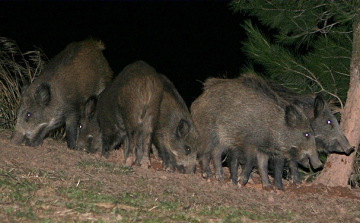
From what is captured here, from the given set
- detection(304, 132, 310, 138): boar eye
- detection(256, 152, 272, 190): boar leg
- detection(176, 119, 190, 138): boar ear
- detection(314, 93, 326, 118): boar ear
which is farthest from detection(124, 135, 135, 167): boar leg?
detection(314, 93, 326, 118): boar ear

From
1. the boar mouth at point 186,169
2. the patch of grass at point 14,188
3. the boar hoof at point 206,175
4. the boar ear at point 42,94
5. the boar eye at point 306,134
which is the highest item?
the patch of grass at point 14,188

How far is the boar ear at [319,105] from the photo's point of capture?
6672mm

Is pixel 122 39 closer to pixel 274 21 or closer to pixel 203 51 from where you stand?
pixel 203 51

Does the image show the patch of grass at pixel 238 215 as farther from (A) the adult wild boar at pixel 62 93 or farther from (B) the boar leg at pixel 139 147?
(A) the adult wild boar at pixel 62 93

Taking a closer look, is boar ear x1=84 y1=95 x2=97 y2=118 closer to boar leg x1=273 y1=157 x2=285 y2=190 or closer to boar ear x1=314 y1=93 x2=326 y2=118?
boar leg x1=273 y1=157 x2=285 y2=190

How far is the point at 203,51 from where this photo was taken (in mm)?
35844

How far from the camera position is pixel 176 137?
6.74 meters

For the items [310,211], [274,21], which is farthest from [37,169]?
[274,21]

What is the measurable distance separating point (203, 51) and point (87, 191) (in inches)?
1257

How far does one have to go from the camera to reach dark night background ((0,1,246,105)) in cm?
2919

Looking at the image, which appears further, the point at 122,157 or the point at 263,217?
the point at 122,157

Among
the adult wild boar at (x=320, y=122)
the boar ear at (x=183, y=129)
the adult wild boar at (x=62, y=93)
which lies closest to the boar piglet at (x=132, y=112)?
the boar ear at (x=183, y=129)

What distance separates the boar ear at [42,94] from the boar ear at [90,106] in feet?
1.77

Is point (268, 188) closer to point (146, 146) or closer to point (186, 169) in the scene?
point (186, 169)
